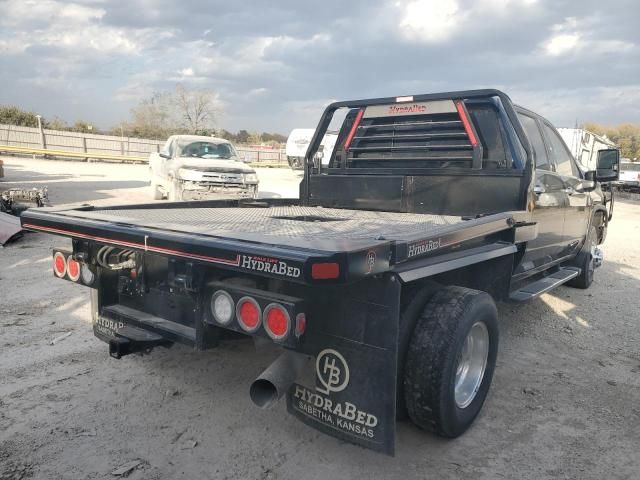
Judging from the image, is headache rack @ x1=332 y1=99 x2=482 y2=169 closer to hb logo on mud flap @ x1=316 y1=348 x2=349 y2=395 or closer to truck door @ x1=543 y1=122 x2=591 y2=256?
truck door @ x1=543 y1=122 x2=591 y2=256

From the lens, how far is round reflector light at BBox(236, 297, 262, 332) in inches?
89.4

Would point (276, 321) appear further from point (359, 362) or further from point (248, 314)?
point (359, 362)

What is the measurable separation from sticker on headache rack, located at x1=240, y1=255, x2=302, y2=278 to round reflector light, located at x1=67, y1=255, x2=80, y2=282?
1647mm

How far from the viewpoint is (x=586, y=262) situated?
6031 millimetres

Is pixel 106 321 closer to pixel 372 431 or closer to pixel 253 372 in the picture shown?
pixel 253 372

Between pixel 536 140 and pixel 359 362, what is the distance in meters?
3.24

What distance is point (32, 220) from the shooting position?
10.4 feet

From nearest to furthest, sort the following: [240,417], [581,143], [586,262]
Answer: [240,417], [586,262], [581,143]

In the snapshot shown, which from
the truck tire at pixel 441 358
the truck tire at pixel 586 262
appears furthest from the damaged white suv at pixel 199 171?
the truck tire at pixel 441 358

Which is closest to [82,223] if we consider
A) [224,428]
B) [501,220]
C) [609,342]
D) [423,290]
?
[224,428]

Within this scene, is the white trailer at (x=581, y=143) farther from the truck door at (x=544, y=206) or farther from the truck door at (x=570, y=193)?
the truck door at (x=544, y=206)

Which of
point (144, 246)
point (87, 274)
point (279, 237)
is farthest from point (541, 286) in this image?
point (87, 274)

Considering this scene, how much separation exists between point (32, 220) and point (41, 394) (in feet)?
3.62

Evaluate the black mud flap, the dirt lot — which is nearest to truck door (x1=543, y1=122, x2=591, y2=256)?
the dirt lot
